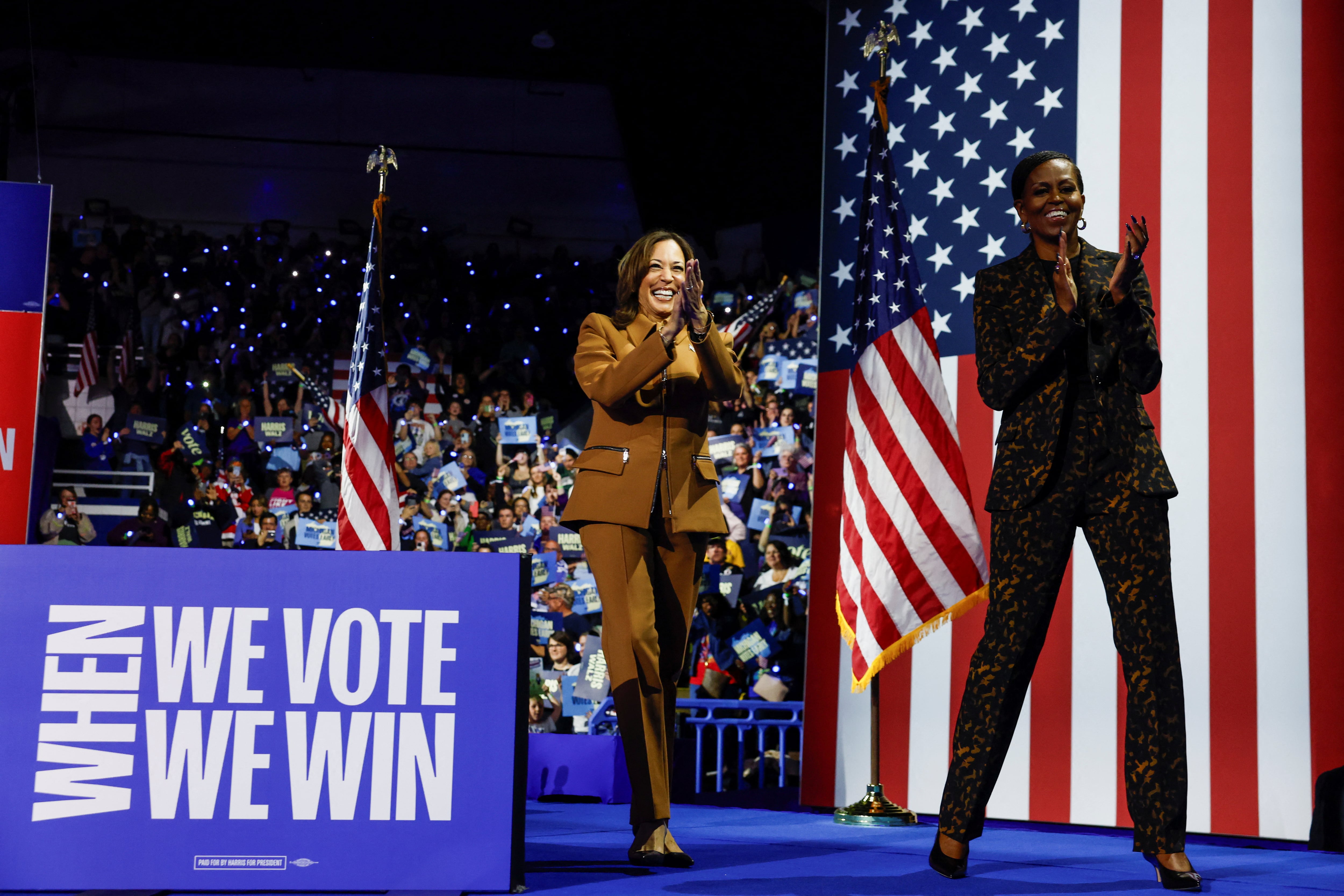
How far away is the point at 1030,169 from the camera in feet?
7.85

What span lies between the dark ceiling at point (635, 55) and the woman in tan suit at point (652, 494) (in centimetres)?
627

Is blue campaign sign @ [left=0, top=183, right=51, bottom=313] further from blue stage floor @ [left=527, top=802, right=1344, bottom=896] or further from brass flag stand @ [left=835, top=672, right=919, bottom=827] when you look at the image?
brass flag stand @ [left=835, top=672, right=919, bottom=827]

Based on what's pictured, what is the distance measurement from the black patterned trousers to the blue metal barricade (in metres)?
2.43

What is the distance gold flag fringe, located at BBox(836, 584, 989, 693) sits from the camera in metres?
3.65

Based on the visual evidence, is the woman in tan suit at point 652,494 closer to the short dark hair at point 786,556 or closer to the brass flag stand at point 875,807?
the brass flag stand at point 875,807

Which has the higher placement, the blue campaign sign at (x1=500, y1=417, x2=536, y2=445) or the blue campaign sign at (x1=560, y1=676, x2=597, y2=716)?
the blue campaign sign at (x1=500, y1=417, x2=536, y2=445)

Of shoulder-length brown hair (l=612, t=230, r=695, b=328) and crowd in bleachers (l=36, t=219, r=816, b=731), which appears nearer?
shoulder-length brown hair (l=612, t=230, r=695, b=328)

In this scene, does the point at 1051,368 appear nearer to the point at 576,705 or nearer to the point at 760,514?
the point at 576,705

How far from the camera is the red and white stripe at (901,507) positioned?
370 centimetres

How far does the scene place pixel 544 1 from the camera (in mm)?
8766

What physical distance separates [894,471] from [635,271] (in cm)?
145

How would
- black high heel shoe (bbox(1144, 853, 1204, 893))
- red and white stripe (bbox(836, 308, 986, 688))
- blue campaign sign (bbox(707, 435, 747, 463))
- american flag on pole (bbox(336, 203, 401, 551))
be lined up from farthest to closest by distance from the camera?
blue campaign sign (bbox(707, 435, 747, 463)) → american flag on pole (bbox(336, 203, 401, 551)) → red and white stripe (bbox(836, 308, 986, 688)) → black high heel shoe (bbox(1144, 853, 1204, 893))

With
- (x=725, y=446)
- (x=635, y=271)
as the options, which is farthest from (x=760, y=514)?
(x=635, y=271)

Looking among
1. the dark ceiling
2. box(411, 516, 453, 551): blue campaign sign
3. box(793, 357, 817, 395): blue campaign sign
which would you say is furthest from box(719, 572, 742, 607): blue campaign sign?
the dark ceiling
